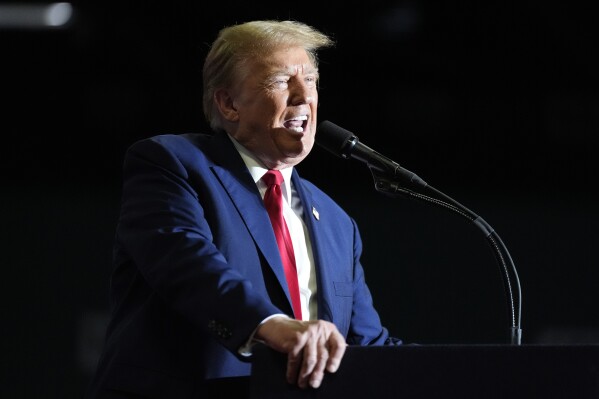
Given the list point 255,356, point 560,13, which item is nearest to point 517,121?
point 560,13

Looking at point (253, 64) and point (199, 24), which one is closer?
point (253, 64)

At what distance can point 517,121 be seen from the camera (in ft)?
13.4

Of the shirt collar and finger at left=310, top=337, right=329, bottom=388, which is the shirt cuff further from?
the shirt collar

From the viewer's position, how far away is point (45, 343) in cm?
372

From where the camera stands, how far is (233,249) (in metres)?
1.77

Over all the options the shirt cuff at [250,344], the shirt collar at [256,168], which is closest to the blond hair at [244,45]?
the shirt collar at [256,168]

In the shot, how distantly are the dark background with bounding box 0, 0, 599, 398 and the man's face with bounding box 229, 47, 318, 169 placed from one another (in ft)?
5.80

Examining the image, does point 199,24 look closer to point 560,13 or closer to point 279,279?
point 560,13

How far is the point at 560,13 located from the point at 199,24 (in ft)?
5.13

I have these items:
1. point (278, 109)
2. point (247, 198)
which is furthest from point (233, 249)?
point (278, 109)

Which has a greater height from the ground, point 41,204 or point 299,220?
point 299,220

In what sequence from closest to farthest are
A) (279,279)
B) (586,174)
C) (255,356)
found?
(255,356), (279,279), (586,174)

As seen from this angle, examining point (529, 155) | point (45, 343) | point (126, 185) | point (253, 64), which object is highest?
point (253, 64)

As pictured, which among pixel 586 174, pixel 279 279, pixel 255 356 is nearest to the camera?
pixel 255 356
